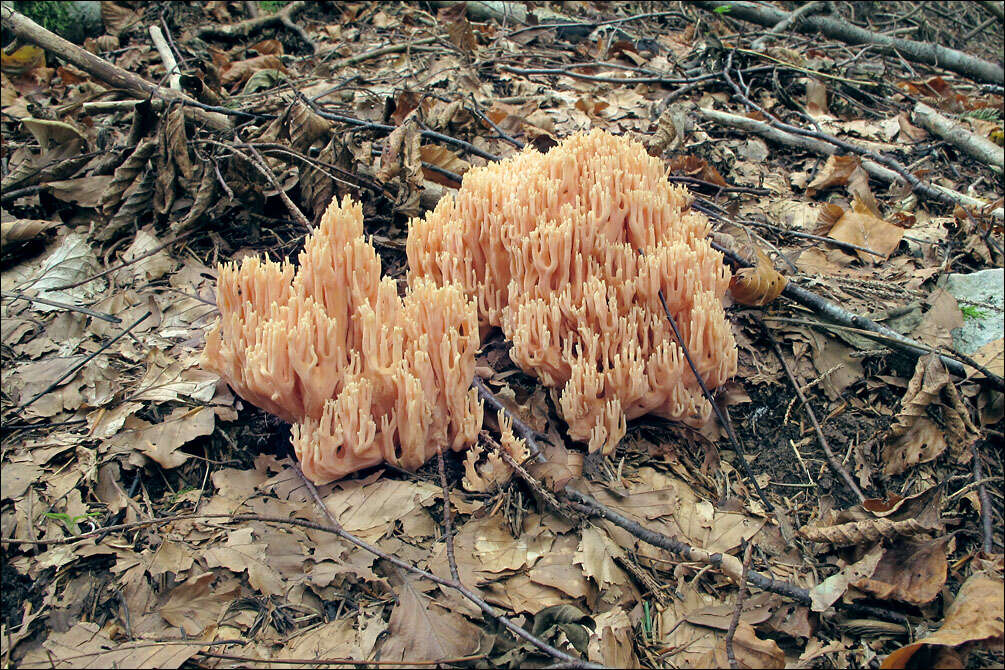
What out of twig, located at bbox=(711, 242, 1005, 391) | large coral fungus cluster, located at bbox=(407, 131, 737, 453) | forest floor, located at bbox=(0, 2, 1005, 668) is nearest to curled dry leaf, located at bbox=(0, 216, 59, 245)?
forest floor, located at bbox=(0, 2, 1005, 668)

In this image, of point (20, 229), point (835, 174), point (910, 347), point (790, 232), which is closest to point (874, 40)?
point (835, 174)

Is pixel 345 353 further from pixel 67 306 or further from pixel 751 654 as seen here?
pixel 751 654

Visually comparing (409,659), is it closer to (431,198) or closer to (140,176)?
(431,198)

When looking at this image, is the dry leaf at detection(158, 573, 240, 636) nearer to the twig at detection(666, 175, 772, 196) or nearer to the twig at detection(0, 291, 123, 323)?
the twig at detection(0, 291, 123, 323)

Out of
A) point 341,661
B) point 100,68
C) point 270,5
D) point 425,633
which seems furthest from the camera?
point 270,5

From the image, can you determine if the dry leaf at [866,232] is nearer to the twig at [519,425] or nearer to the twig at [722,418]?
the twig at [722,418]
